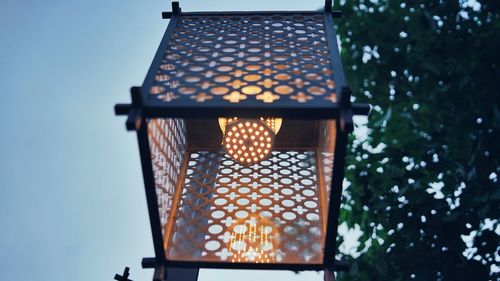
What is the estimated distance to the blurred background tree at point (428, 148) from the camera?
11.2ft

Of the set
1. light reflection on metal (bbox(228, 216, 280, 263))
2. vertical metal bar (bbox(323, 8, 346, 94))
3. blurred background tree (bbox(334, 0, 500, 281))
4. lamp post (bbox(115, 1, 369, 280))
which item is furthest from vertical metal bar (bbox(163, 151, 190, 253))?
blurred background tree (bbox(334, 0, 500, 281))

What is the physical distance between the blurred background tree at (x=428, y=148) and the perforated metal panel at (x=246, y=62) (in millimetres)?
1720

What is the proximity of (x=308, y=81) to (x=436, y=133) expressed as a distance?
2.72m

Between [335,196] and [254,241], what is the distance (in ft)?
1.19

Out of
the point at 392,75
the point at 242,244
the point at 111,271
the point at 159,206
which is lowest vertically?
the point at 111,271

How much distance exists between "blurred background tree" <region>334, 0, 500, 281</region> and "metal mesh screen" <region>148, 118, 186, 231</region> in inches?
78.3

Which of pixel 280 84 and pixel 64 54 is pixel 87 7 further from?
pixel 280 84

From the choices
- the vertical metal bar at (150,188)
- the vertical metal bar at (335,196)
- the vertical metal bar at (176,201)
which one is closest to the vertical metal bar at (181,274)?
the vertical metal bar at (176,201)

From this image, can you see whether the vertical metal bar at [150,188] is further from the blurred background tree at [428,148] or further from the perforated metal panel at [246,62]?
the blurred background tree at [428,148]

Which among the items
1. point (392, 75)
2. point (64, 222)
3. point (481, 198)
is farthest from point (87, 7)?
point (481, 198)

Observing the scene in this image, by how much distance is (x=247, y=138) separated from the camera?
1.74 m

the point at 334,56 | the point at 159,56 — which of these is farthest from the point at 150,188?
the point at 334,56

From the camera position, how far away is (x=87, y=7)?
439 inches

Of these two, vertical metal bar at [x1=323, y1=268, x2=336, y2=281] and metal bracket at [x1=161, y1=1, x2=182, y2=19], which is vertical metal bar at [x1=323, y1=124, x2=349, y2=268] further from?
metal bracket at [x1=161, y1=1, x2=182, y2=19]
